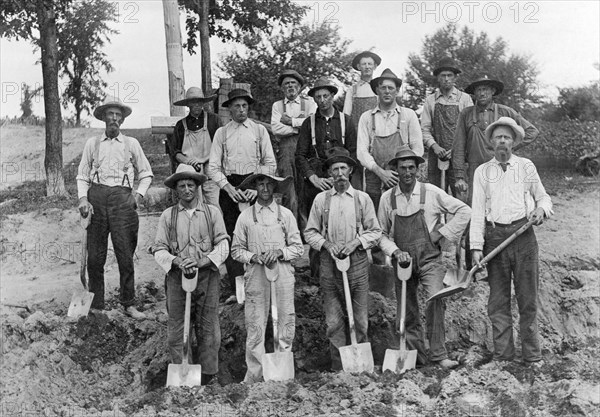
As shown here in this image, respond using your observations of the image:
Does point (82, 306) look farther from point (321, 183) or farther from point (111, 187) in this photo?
point (321, 183)

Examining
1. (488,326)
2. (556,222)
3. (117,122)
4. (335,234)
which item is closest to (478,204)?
(335,234)

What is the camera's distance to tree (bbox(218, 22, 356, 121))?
21.3 m

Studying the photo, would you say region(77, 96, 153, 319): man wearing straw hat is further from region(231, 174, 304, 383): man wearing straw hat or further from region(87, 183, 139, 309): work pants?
region(231, 174, 304, 383): man wearing straw hat

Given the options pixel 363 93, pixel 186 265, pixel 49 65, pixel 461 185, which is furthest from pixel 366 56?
pixel 49 65

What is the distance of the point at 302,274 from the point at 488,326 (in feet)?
7.52

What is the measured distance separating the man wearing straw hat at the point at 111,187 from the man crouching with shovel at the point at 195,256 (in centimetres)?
101

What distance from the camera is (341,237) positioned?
711 cm

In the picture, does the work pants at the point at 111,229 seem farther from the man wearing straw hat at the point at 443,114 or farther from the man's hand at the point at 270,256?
the man wearing straw hat at the point at 443,114

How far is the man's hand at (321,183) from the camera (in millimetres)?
7721

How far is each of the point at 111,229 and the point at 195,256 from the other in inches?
57.4

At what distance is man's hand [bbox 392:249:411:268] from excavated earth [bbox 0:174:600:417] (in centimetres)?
102

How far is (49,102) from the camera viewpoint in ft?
47.2

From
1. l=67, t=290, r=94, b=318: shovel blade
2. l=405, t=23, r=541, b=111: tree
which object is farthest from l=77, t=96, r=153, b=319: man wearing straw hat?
l=405, t=23, r=541, b=111: tree

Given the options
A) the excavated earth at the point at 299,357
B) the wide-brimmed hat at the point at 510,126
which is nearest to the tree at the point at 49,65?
the excavated earth at the point at 299,357
